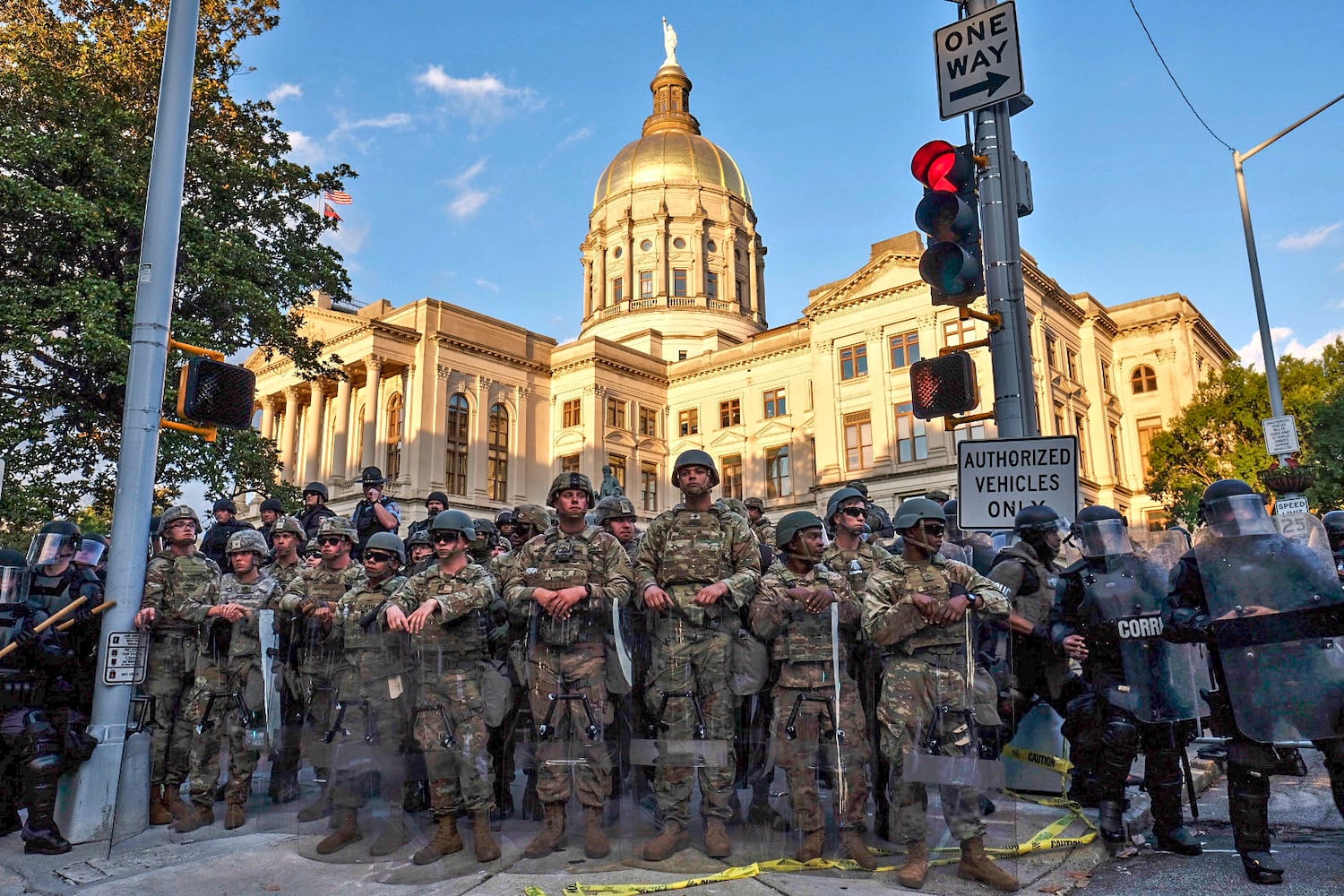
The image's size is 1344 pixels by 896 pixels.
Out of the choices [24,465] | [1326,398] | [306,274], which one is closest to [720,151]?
[1326,398]

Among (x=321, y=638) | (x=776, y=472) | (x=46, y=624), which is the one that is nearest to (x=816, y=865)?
(x=321, y=638)

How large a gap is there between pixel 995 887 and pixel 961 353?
3.09 m

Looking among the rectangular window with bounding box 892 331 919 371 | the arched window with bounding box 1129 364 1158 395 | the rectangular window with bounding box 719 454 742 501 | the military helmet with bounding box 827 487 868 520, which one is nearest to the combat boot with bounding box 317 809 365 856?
the military helmet with bounding box 827 487 868 520

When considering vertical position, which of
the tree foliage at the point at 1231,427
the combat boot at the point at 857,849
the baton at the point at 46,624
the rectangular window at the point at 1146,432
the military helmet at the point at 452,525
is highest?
the rectangular window at the point at 1146,432

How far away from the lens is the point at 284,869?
16.2ft

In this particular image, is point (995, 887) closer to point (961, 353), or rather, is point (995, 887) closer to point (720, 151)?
point (961, 353)

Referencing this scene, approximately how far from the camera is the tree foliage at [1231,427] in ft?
95.5

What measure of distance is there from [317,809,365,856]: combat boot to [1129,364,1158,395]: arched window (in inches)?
1880

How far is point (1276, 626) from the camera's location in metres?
4.42

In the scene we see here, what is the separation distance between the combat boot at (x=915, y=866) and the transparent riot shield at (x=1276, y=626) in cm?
170

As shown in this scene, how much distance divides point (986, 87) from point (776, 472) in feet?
133

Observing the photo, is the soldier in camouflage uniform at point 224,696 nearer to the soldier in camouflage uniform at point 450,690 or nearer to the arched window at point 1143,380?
the soldier in camouflage uniform at point 450,690

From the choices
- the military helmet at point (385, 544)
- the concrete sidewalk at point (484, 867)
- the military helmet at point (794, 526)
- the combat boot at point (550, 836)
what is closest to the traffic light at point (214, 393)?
the military helmet at point (385, 544)

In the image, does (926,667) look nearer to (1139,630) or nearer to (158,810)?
(1139,630)
